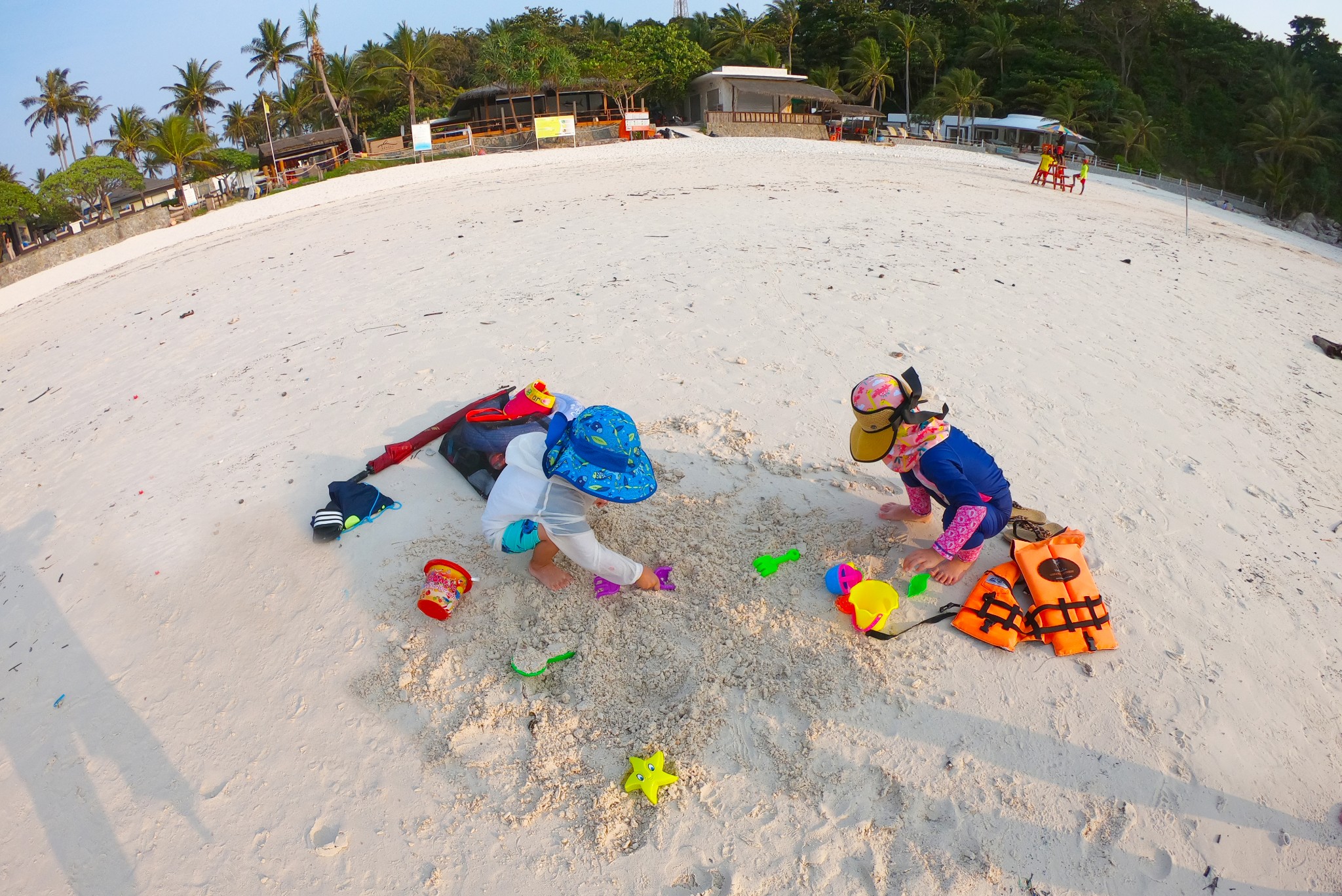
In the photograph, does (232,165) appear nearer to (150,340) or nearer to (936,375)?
(150,340)

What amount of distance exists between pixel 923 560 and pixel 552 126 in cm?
1966

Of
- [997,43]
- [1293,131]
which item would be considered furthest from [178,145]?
[1293,131]

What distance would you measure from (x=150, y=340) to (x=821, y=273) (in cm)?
658

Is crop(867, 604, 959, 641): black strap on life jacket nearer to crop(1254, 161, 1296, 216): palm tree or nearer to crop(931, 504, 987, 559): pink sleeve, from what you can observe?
crop(931, 504, 987, 559): pink sleeve

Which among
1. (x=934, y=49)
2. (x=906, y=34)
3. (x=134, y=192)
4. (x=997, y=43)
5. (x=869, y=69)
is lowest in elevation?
(x=134, y=192)

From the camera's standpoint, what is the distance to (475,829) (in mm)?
2510

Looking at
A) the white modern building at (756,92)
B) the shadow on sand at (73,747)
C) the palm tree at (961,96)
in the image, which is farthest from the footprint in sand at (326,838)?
the palm tree at (961,96)

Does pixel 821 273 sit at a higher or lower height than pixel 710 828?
higher

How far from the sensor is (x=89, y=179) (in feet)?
81.6

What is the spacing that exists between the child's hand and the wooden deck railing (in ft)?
77.4

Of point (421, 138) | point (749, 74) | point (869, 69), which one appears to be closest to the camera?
point (421, 138)

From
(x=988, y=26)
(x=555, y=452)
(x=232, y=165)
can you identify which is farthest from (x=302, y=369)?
(x=988, y=26)

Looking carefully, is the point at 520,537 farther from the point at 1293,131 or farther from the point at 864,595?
the point at 1293,131

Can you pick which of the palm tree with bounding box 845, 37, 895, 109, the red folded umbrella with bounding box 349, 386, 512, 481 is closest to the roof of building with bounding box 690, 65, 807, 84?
the palm tree with bounding box 845, 37, 895, 109
